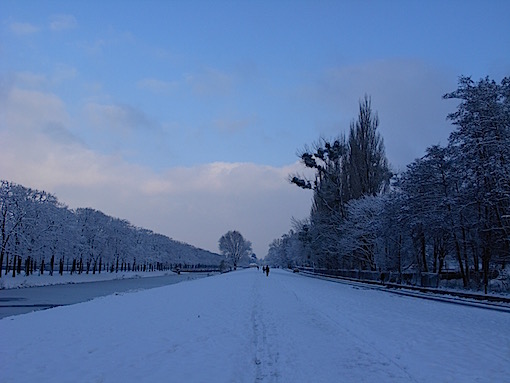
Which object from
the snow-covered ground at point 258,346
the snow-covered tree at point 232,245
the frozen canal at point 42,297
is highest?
the snow-covered tree at point 232,245

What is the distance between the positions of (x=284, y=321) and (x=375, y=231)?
28.9 meters

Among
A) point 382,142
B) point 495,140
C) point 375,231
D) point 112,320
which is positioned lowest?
point 112,320

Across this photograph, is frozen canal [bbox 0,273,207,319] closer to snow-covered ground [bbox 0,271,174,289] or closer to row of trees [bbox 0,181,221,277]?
snow-covered ground [bbox 0,271,174,289]

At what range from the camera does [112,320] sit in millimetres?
15008

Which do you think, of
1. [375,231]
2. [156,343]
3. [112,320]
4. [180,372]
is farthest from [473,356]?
[375,231]

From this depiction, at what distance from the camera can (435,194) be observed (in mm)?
30609

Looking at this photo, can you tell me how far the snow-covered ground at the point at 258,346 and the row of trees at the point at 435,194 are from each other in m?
10.9

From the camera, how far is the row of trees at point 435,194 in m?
25.2

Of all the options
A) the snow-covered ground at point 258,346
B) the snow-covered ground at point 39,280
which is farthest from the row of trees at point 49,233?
the snow-covered ground at point 258,346

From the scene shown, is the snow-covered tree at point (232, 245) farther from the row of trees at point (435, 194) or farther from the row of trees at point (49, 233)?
the row of trees at point (435, 194)

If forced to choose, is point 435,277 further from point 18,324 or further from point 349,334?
point 18,324

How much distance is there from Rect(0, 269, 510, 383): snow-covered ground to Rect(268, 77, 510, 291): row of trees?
10.9 metres

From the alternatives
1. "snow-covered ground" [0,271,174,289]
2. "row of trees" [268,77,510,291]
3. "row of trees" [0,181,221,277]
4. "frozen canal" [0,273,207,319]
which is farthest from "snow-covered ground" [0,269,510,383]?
"row of trees" [0,181,221,277]

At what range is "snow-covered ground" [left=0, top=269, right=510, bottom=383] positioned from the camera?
24.6 ft
